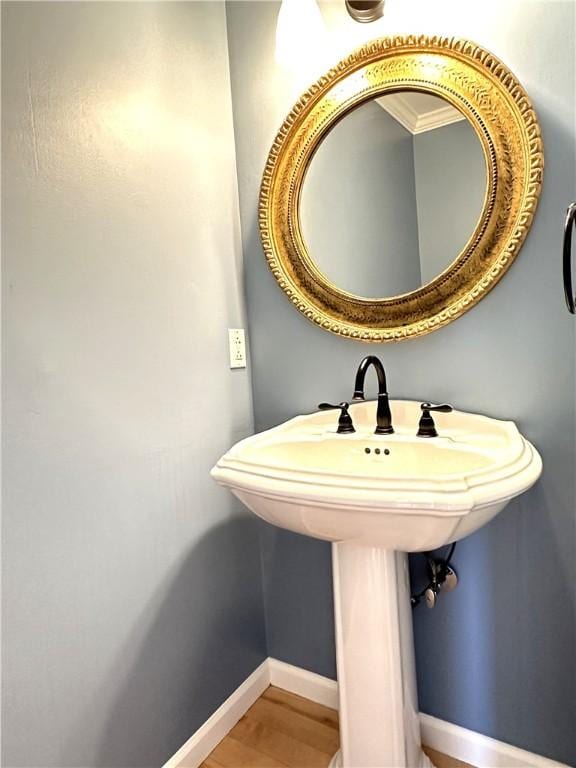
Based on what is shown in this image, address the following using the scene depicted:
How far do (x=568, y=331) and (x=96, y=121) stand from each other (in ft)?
3.66

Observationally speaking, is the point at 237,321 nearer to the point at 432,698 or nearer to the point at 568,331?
the point at 568,331

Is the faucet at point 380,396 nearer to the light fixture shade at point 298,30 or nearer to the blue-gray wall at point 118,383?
the blue-gray wall at point 118,383

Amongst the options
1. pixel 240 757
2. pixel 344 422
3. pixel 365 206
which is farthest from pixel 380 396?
pixel 240 757

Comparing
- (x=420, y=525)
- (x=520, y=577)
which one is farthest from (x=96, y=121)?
(x=520, y=577)

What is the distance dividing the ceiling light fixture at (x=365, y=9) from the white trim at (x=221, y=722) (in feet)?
6.01

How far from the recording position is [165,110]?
1.08 metres

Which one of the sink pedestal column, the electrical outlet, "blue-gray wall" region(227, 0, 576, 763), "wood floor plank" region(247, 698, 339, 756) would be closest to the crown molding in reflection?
"blue-gray wall" region(227, 0, 576, 763)

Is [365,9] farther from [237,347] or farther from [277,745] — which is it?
[277,745]

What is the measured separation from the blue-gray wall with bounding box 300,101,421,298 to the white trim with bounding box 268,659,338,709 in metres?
1.16

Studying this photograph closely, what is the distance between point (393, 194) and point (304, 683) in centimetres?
145

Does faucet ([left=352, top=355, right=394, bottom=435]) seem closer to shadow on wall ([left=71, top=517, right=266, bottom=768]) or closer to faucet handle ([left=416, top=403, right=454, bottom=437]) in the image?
faucet handle ([left=416, top=403, right=454, bottom=437])

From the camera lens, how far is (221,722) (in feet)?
3.86

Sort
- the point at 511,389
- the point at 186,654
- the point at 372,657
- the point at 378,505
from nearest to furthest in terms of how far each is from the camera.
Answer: the point at 378,505, the point at 372,657, the point at 511,389, the point at 186,654

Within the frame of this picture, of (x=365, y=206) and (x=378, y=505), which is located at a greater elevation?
(x=365, y=206)
